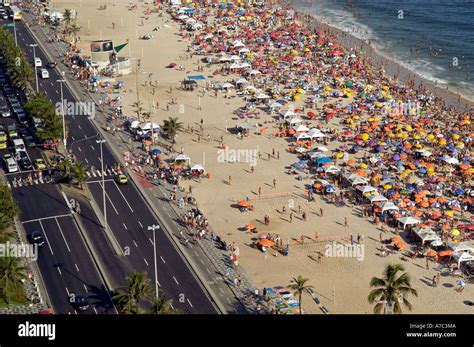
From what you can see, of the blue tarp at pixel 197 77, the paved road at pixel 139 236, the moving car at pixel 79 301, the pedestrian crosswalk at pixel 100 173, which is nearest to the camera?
the moving car at pixel 79 301

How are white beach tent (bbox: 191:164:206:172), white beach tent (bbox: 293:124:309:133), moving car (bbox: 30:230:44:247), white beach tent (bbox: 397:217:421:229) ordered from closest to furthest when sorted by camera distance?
moving car (bbox: 30:230:44:247)
white beach tent (bbox: 397:217:421:229)
white beach tent (bbox: 191:164:206:172)
white beach tent (bbox: 293:124:309:133)

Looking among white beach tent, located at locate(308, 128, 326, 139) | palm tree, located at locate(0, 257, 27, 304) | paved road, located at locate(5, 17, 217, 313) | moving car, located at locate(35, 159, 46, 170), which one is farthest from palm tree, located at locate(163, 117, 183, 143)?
palm tree, located at locate(0, 257, 27, 304)

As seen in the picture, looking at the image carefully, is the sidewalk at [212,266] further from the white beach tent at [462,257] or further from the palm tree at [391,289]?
the white beach tent at [462,257]

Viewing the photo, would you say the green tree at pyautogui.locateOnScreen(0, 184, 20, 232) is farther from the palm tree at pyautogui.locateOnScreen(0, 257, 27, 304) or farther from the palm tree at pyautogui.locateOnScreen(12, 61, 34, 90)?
the palm tree at pyautogui.locateOnScreen(12, 61, 34, 90)

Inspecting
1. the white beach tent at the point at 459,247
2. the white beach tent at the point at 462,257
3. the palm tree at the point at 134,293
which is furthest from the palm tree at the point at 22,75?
the white beach tent at the point at 462,257

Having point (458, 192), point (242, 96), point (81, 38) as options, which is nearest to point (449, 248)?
point (458, 192)

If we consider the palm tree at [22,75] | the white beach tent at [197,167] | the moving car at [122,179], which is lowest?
the moving car at [122,179]
